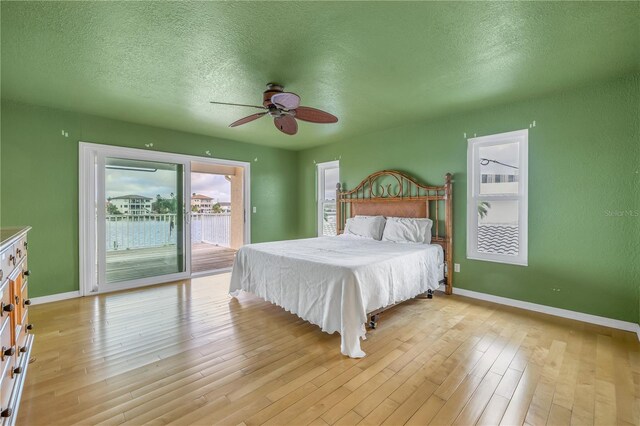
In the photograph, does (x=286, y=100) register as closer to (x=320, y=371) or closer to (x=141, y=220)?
(x=320, y=371)

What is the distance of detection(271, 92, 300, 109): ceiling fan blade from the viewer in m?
2.31

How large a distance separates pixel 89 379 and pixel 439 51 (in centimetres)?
347

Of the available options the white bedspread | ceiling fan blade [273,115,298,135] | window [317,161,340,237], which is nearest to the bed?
the white bedspread

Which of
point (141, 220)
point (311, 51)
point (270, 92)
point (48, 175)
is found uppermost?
point (311, 51)

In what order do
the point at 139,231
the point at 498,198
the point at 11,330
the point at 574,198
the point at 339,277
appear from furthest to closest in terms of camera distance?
the point at 139,231 < the point at 498,198 < the point at 574,198 < the point at 339,277 < the point at 11,330

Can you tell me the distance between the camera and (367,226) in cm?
435

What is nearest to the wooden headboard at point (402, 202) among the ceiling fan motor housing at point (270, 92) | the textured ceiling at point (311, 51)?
the textured ceiling at point (311, 51)

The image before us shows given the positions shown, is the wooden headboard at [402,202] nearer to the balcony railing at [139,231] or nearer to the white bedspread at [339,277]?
the white bedspread at [339,277]

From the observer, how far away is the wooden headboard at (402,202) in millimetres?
3764

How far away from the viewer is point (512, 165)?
11.1 feet

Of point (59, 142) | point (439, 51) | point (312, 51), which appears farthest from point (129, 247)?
point (439, 51)

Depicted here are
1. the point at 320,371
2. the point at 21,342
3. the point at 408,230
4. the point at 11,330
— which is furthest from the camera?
the point at 408,230

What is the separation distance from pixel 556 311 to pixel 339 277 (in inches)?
98.8

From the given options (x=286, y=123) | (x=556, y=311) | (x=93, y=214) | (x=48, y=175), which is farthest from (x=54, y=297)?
(x=556, y=311)
